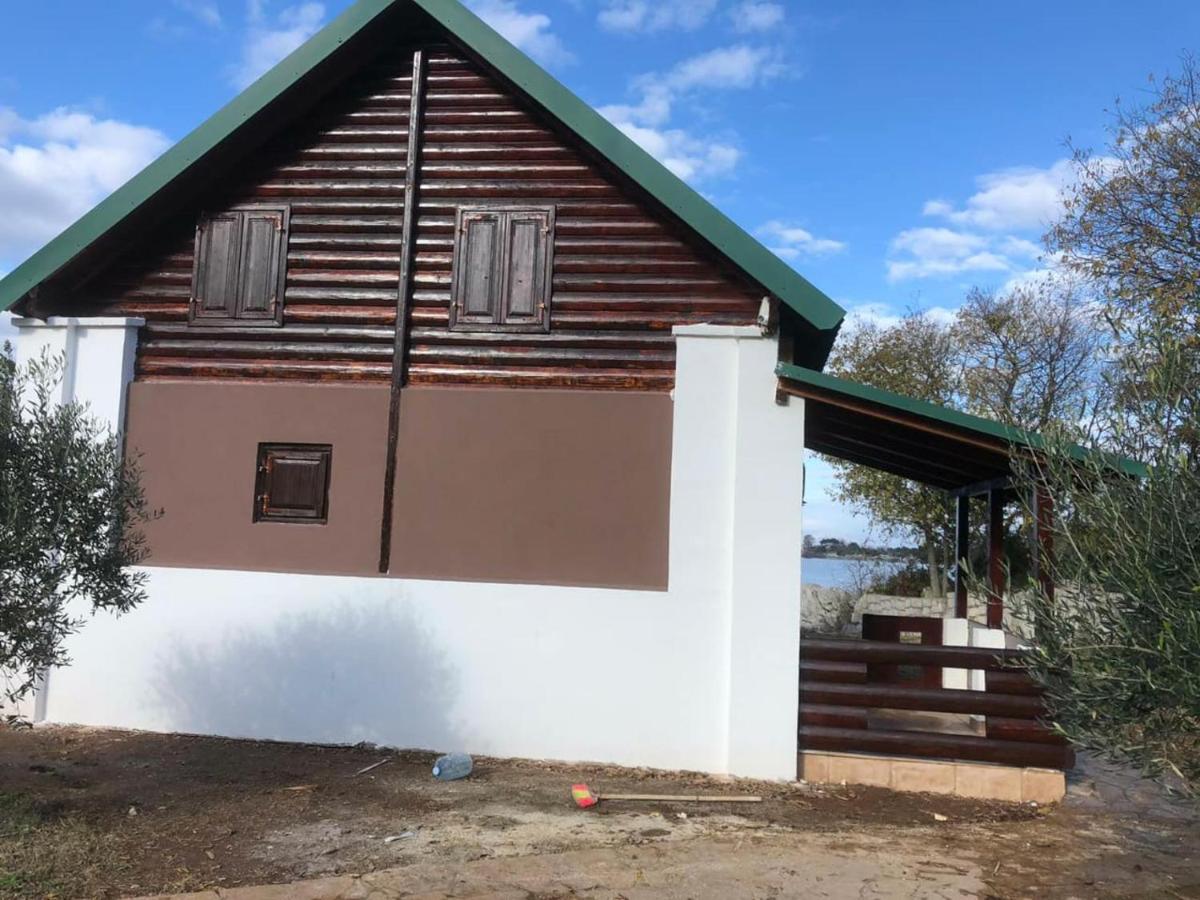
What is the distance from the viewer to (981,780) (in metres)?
7.60

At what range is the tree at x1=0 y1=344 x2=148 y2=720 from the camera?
18.5 ft

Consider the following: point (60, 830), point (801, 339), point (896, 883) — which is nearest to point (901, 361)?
point (801, 339)

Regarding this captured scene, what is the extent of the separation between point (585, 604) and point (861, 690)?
7.91 ft

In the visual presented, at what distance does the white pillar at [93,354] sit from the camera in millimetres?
9047

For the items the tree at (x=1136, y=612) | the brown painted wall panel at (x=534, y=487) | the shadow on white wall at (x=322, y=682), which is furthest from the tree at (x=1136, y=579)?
the shadow on white wall at (x=322, y=682)

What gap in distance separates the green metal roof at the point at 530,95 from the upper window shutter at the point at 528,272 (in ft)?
3.12

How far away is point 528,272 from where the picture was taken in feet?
28.8

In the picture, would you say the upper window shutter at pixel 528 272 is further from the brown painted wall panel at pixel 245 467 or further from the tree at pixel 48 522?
the tree at pixel 48 522

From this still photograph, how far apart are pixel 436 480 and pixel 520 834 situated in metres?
3.40

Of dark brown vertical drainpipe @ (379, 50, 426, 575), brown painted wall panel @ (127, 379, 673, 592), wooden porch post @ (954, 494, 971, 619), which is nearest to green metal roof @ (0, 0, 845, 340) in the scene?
dark brown vertical drainpipe @ (379, 50, 426, 575)

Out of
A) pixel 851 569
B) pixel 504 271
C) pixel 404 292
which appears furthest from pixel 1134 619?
pixel 851 569

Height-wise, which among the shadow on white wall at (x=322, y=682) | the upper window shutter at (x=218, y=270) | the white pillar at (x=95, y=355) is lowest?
the shadow on white wall at (x=322, y=682)

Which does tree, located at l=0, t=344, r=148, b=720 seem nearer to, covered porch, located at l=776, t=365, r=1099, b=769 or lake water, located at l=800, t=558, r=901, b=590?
covered porch, located at l=776, t=365, r=1099, b=769

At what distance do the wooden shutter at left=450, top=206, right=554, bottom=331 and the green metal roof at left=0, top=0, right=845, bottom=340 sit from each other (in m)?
1.00
